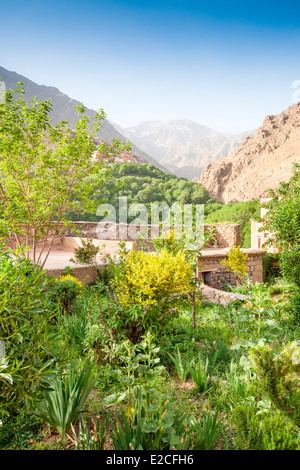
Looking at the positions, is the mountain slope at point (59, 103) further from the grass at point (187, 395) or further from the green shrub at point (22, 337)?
the green shrub at point (22, 337)

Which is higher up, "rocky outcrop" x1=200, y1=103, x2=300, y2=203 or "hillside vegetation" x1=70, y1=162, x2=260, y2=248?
"rocky outcrop" x1=200, y1=103, x2=300, y2=203

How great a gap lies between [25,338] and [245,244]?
61.2 ft

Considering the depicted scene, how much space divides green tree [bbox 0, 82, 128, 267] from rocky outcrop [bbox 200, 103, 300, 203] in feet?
109

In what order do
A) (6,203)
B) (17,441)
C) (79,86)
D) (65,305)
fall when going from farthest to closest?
(79,86) < (6,203) < (65,305) < (17,441)

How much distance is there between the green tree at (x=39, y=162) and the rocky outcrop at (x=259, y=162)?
1312 inches

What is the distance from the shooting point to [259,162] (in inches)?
1651

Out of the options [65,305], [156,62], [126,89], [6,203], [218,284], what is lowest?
[218,284]

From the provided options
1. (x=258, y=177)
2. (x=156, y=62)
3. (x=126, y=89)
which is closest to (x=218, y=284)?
(x=126, y=89)

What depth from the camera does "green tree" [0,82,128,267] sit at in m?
5.18

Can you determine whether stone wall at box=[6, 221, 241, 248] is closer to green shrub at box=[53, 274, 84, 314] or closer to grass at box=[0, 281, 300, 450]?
green shrub at box=[53, 274, 84, 314]

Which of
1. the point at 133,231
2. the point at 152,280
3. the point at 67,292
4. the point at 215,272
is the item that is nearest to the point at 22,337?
the point at 152,280

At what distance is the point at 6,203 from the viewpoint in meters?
5.55

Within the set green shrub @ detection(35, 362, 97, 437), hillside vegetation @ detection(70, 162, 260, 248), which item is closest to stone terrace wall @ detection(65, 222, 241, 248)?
hillside vegetation @ detection(70, 162, 260, 248)
